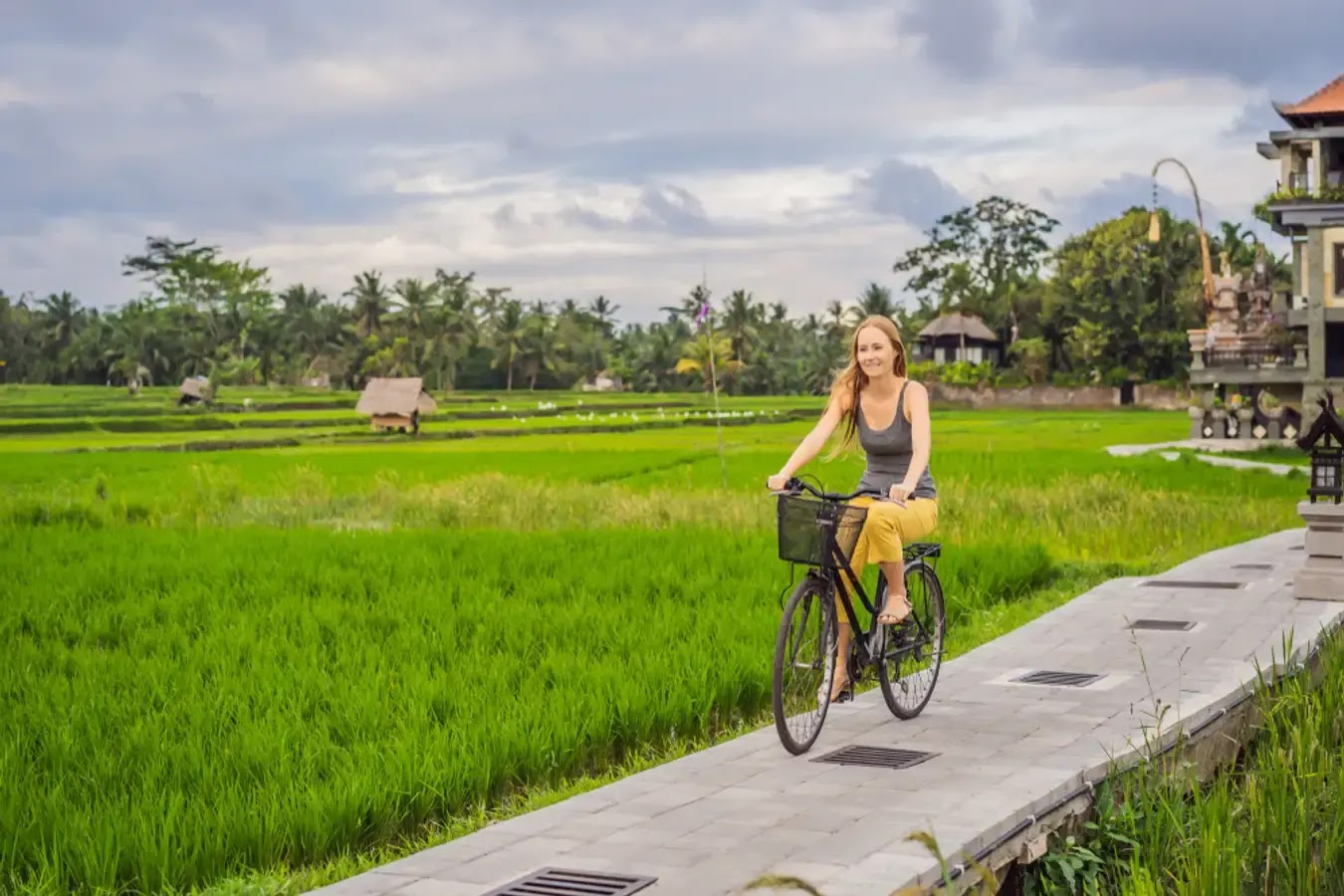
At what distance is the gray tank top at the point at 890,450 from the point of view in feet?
21.1

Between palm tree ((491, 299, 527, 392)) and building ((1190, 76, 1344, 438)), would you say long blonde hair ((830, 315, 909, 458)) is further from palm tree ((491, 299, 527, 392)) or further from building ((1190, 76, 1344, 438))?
palm tree ((491, 299, 527, 392))

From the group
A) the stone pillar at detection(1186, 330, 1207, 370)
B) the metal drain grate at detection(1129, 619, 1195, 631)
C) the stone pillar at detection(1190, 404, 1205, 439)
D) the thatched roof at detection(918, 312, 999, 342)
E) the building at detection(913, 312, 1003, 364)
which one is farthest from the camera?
the building at detection(913, 312, 1003, 364)

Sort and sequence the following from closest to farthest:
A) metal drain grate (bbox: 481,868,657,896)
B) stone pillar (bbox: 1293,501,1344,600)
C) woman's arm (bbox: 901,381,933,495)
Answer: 1. metal drain grate (bbox: 481,868,657,896)
2. woman's arm (bbox: 901,381,933,495)
3. stone pillar (bbox: 1293,501,1344,600)

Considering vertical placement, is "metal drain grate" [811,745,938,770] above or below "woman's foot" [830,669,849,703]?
below

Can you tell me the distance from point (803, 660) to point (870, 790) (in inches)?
29.9

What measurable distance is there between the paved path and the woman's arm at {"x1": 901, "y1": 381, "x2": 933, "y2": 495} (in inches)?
37.8

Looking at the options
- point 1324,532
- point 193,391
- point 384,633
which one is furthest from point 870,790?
point 193,391

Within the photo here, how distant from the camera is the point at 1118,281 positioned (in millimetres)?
55312

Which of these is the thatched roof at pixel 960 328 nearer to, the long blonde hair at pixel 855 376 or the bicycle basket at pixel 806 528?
the long blonde hair at pixel 855 376

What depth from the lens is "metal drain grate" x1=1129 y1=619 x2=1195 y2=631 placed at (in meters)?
9.16

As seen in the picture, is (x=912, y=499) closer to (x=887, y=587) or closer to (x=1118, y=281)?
(x=887, y=587)

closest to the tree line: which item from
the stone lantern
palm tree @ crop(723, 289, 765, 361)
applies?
palm tree @ crop(723, 289, 765, 361)

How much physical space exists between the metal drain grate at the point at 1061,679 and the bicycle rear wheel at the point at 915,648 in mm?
637

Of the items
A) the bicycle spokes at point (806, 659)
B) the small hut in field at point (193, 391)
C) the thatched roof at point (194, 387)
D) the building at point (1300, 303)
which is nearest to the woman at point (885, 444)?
the bicycle spokes at point (806, 659)
